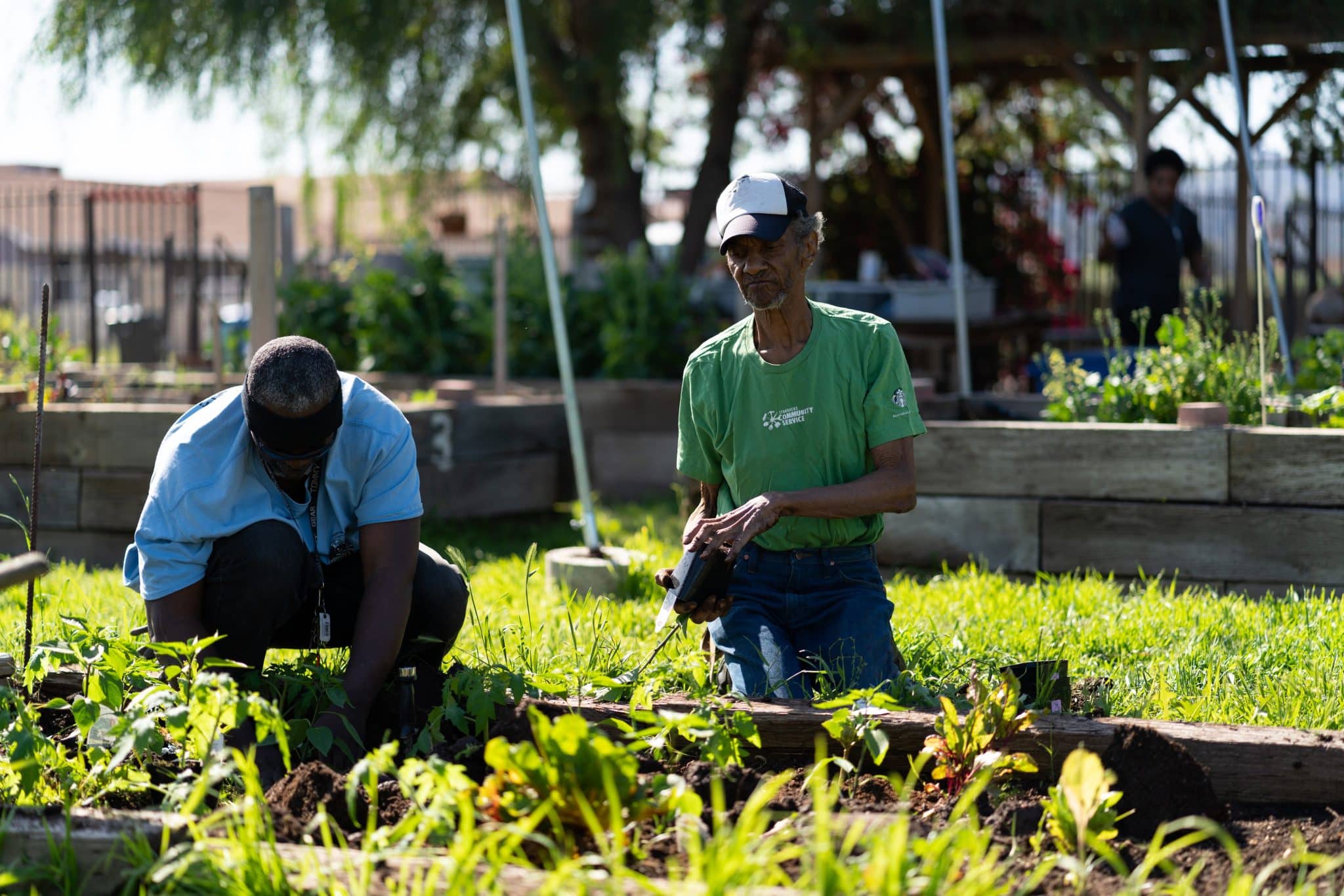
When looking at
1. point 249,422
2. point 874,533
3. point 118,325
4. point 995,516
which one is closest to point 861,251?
point 118,325

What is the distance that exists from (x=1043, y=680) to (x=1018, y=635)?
82 cm

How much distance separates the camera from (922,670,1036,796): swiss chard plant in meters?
2.58

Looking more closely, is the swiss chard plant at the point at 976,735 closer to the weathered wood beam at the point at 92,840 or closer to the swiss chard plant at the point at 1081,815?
the swiss chard plant at the point at 1081,815

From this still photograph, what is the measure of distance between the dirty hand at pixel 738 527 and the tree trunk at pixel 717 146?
761 cm

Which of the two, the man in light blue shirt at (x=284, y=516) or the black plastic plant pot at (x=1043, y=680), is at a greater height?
the man in light blue shirt at (x=284, y=516)

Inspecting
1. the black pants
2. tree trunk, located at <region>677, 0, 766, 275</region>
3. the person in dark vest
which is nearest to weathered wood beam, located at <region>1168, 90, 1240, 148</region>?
tree trunk, located at <region>677, 0, 766, 275</region>

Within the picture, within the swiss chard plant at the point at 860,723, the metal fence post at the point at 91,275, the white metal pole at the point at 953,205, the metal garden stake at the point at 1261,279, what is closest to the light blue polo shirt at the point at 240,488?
the swiss chard plant at the point at 860,723

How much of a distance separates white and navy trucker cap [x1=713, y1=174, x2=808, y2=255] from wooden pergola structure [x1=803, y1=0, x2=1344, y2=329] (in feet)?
21.9

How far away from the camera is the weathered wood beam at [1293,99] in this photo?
10.2m

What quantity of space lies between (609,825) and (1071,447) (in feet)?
10.7

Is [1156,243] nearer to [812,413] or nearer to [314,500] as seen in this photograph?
[812,413]

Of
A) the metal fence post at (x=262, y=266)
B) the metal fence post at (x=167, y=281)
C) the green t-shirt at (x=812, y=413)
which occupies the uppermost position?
the metal fence post at (x=167, y=281)

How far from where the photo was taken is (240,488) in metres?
3.04

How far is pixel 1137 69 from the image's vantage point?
32.3 feet
